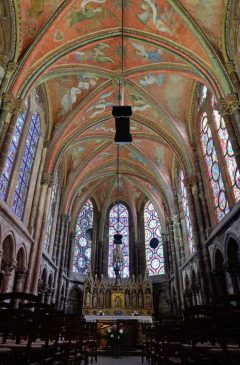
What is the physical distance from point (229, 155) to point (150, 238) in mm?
15801

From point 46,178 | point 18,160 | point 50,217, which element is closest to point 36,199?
point 46,178

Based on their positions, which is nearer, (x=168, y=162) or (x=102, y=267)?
(x=168, y=162)

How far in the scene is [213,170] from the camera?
14.0 m

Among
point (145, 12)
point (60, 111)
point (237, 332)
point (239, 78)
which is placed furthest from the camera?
point (60, 111)

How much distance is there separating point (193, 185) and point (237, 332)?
40.3ft

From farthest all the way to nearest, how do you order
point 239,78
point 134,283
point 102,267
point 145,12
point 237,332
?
point 102,267 → point 134,283 → point 145,12 → point 239,78 → point 237,332

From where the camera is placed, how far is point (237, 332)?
355cm

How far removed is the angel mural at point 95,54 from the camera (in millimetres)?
14525

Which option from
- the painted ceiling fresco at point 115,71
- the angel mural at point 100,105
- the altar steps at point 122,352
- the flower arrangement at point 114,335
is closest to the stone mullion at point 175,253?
the painted ceiling fresco at point 115,71

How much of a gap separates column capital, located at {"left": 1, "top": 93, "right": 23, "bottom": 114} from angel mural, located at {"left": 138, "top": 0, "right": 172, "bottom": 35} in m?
7.07

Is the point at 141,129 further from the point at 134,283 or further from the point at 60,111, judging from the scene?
the point at 134,283

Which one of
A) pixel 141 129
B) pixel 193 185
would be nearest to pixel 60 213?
pixel 141 129

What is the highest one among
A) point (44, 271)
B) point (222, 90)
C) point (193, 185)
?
point (222, 90)

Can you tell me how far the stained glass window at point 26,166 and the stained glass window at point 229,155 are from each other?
31.2ft
